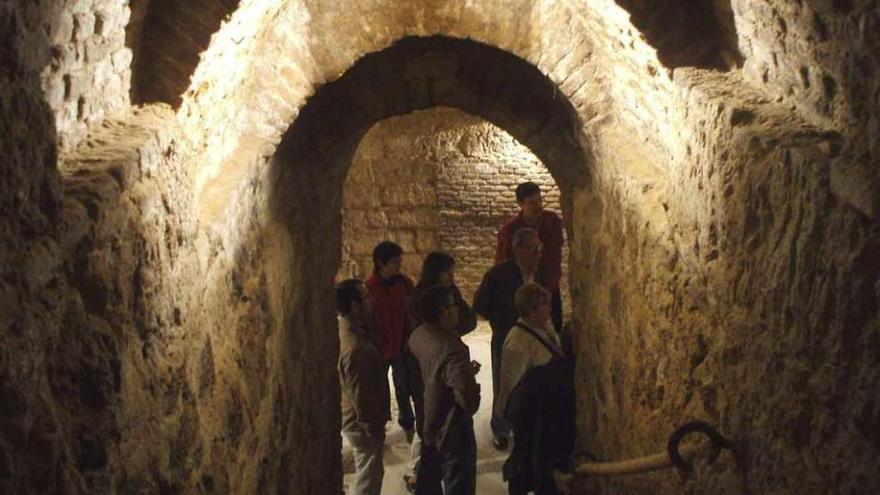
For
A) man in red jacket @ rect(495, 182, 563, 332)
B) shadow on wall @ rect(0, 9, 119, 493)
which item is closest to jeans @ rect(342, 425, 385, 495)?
man in red jacket @ rect(495, 182, 563, 332)

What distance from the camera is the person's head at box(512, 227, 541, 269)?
16.2ft

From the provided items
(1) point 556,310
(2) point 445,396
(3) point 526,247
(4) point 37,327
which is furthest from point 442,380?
(4) point 37,327

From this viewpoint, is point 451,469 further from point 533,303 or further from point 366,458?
point 533,303

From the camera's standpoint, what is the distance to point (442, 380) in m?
3.78

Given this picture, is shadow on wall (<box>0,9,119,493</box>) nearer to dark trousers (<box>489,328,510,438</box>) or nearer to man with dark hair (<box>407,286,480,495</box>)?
man with dark hair (<box>407,286,480,495</box>)

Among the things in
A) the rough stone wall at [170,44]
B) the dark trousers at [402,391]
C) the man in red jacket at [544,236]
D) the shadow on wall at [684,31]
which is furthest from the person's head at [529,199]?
the rough stone wall at [170,44]

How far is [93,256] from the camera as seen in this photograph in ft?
6.06

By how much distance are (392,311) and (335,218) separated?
0.60 m

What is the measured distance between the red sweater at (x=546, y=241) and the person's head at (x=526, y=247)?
29 centimetres

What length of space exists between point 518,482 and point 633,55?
1696mm

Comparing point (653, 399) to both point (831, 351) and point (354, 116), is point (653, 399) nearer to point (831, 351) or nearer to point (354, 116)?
point (831, 351)

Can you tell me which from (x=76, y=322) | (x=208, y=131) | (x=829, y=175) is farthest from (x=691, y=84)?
(x=76, y=322)

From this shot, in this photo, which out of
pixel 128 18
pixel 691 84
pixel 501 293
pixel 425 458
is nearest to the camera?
pixel 128 18

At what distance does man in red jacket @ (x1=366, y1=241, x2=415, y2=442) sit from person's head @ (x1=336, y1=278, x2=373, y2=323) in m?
0.56
